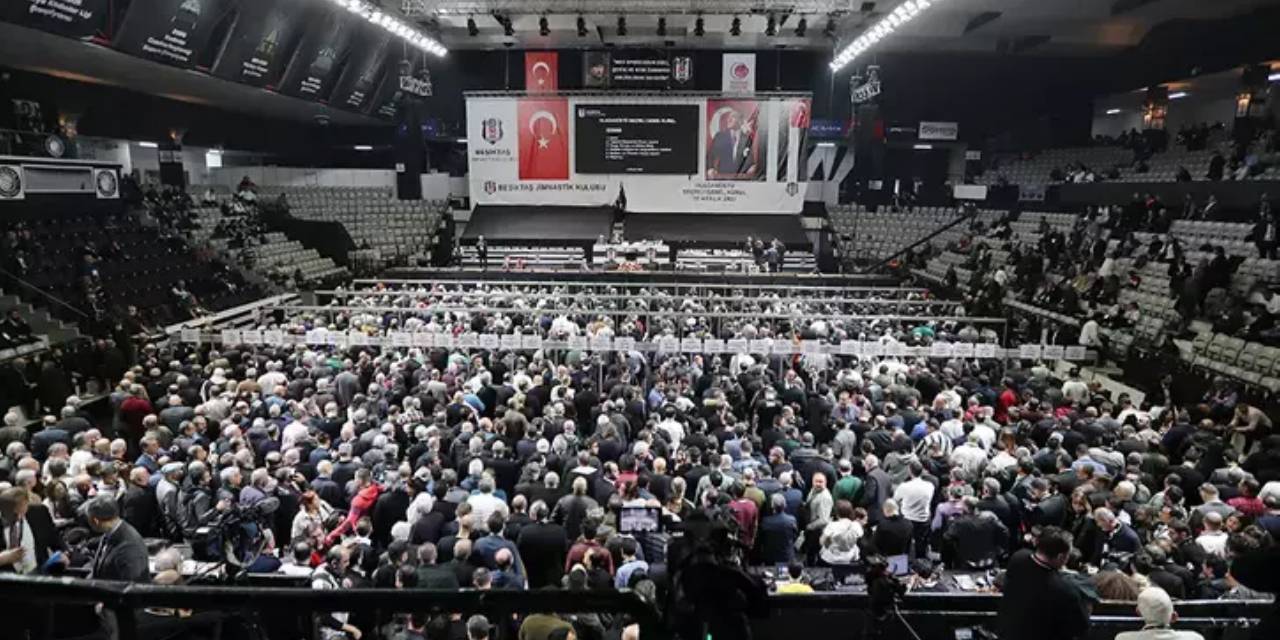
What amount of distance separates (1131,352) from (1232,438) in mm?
4787

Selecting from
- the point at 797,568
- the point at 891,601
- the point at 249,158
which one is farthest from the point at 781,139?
the point at 891,601

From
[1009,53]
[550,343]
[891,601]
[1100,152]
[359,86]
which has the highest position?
[1009,53]

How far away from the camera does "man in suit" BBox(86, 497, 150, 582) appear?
4.32 m

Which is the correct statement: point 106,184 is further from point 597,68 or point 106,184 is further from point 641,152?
point 641,152

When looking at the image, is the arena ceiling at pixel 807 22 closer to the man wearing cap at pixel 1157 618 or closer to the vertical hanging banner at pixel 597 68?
the vertical hanging banner at pixel 597 68

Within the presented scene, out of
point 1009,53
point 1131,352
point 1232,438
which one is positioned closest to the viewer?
point 1232,438

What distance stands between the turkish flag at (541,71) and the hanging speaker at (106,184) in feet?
50.3

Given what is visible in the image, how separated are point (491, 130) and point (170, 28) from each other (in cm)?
1428

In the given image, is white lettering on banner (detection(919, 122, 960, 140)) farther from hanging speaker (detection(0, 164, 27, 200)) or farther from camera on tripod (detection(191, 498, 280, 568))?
camera on tripod (detection(191, 498, 280, 568))

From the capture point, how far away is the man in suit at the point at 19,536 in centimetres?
473

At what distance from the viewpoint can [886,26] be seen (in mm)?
19344

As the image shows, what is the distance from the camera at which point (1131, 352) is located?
14.8 metres

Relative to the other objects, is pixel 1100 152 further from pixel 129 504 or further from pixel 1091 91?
pixel 129 504

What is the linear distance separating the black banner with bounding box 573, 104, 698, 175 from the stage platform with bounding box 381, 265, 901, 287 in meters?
8.22
